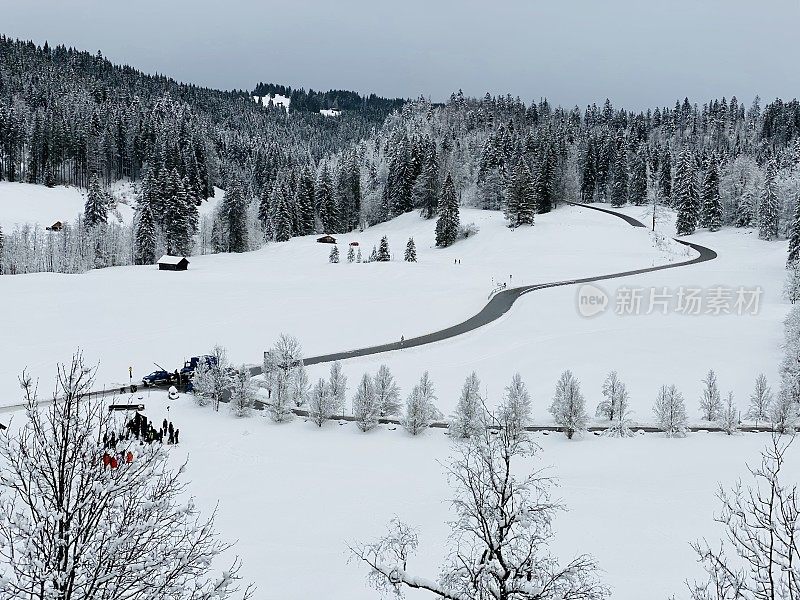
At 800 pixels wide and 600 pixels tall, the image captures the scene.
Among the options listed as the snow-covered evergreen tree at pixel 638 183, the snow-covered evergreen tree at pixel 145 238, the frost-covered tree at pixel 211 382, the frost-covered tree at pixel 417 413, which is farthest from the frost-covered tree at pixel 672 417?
the snow-covered evergreen tree at pixel 638 183

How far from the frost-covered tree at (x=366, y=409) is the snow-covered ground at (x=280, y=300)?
6456 mm

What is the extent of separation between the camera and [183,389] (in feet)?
128

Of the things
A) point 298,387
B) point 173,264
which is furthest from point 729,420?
point 173,264

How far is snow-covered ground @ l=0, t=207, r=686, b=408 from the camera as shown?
46.6 meters

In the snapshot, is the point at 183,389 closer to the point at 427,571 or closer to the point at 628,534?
the point at 427,571

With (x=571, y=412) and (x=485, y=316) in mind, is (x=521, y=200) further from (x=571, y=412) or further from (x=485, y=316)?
(x=571, y=412)

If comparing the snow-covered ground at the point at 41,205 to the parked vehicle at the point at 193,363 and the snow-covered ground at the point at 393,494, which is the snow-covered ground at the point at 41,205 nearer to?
the parked vehicle at the point at 193,363

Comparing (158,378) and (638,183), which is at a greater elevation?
(638,183)

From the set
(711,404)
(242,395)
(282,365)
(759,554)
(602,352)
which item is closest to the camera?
(759,554)

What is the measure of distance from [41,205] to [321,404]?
98.5 m

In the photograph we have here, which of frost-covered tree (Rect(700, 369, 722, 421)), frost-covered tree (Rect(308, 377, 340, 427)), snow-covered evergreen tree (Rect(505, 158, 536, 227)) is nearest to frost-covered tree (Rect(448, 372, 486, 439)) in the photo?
frost-covered tree (Rect(308, 377, 340, 427))

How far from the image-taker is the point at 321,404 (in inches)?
1302

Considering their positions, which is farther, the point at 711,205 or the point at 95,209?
the point at 711,205

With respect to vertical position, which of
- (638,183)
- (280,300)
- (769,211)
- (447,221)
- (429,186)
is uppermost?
(638,183)
